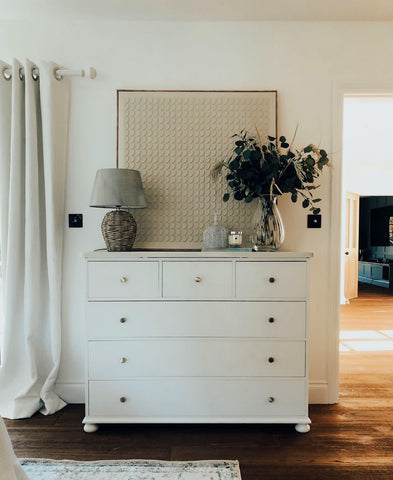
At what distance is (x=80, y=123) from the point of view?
2.48 m

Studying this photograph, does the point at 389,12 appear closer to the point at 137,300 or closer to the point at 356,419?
the point at 137,300

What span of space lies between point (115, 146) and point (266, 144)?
1041 mm

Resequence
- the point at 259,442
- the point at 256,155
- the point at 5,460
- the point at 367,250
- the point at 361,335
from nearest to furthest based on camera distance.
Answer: the point at 5,460
the point at 259,442
the point at 256,155
the point at 361,335
the point at 367,250

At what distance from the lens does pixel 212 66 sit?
245 cm

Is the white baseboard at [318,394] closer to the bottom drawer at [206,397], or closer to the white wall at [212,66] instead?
the white wall at [212,66]

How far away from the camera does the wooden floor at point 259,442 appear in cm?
179

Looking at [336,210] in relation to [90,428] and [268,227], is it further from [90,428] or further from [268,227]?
[90,428]

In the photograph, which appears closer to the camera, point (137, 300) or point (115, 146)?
point (137, 300)

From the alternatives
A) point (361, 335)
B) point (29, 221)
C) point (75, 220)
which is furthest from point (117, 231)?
point (361, 335)

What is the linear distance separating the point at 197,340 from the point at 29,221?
1328 millimetres

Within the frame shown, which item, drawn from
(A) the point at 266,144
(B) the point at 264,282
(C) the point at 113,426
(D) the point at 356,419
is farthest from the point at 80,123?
(D) the point at 356,419

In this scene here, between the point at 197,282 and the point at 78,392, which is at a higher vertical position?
the point at 197,282

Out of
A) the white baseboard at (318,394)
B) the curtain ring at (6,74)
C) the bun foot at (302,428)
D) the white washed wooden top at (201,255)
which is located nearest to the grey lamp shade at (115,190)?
the white washed wooden top at (201,255)

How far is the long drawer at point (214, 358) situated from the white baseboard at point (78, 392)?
1.89 feet
